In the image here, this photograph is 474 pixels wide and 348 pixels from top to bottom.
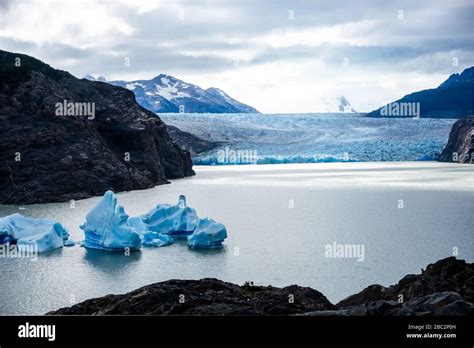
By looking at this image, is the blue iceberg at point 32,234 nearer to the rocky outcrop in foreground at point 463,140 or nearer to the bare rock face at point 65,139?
the bare rock face at point 65,139

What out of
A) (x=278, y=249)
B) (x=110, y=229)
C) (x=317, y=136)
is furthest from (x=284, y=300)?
(x=317, y=136)

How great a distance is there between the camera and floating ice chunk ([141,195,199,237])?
16078 mm

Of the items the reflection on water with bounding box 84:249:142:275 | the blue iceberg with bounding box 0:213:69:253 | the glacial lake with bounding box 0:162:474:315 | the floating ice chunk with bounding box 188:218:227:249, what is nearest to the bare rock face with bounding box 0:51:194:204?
the glacial lake with bounding box 0:162:474:315

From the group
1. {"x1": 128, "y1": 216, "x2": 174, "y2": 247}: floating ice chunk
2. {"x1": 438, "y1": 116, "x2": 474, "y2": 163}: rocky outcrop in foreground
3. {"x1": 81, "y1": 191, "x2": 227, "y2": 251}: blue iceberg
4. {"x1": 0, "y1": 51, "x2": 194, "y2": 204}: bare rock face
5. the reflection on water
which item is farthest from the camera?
{"x1": 438, "y1": 116, "x2": 474, "y2": 163}: rocky outcrop in foreground

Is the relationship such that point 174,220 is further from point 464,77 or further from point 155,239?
point 464,77

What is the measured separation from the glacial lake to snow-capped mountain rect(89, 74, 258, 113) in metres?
47.9

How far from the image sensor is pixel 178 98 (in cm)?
7762

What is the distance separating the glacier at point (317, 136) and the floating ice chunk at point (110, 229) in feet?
127

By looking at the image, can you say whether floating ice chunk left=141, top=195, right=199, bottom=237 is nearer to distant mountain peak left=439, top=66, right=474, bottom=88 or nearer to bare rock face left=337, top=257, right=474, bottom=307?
distant mountain peak left=439, top=66, right=474, bottom=88

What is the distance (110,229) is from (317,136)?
4436 centimetres

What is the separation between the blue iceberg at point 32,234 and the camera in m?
13.8

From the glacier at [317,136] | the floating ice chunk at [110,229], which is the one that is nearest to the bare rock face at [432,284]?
the floating ice chunk at [110,229]

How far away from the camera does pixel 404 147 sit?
4878 cm

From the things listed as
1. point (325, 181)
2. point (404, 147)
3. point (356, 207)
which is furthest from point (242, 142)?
point (356, 207)
